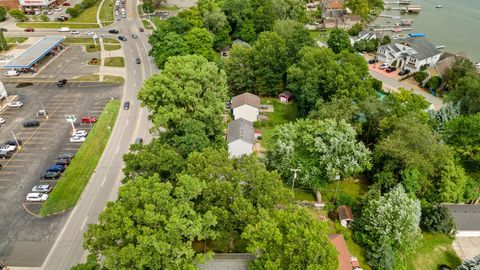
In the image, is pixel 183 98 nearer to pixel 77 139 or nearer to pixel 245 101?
pixel 245 101

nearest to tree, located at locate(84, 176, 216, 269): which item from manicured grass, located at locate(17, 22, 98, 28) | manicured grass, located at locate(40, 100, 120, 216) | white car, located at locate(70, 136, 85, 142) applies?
manicured grass, located at locate(40, 100, 120, 216)

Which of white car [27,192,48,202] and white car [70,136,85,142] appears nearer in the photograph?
white car [27,192,48,202]

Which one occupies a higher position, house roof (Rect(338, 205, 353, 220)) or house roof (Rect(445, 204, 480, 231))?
house roof (Rect(445, 204, 480, 231))

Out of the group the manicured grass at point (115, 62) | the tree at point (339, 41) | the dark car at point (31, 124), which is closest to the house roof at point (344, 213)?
the tree at point (339, 41)

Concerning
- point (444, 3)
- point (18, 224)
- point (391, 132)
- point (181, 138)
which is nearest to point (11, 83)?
point (18, 224)

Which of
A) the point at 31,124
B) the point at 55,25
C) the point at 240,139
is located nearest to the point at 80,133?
the point at 31,124

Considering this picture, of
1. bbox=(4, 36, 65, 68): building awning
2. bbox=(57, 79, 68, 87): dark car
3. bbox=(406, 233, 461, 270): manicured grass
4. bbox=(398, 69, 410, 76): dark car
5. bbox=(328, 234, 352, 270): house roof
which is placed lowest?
bbox=(406, 233, 461, 270): manicured grass

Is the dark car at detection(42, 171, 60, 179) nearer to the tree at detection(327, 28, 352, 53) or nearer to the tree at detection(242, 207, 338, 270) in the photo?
the tree at detection(242, 207, 338, 270)

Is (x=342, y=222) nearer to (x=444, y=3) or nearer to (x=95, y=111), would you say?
(x=95, y=111)
